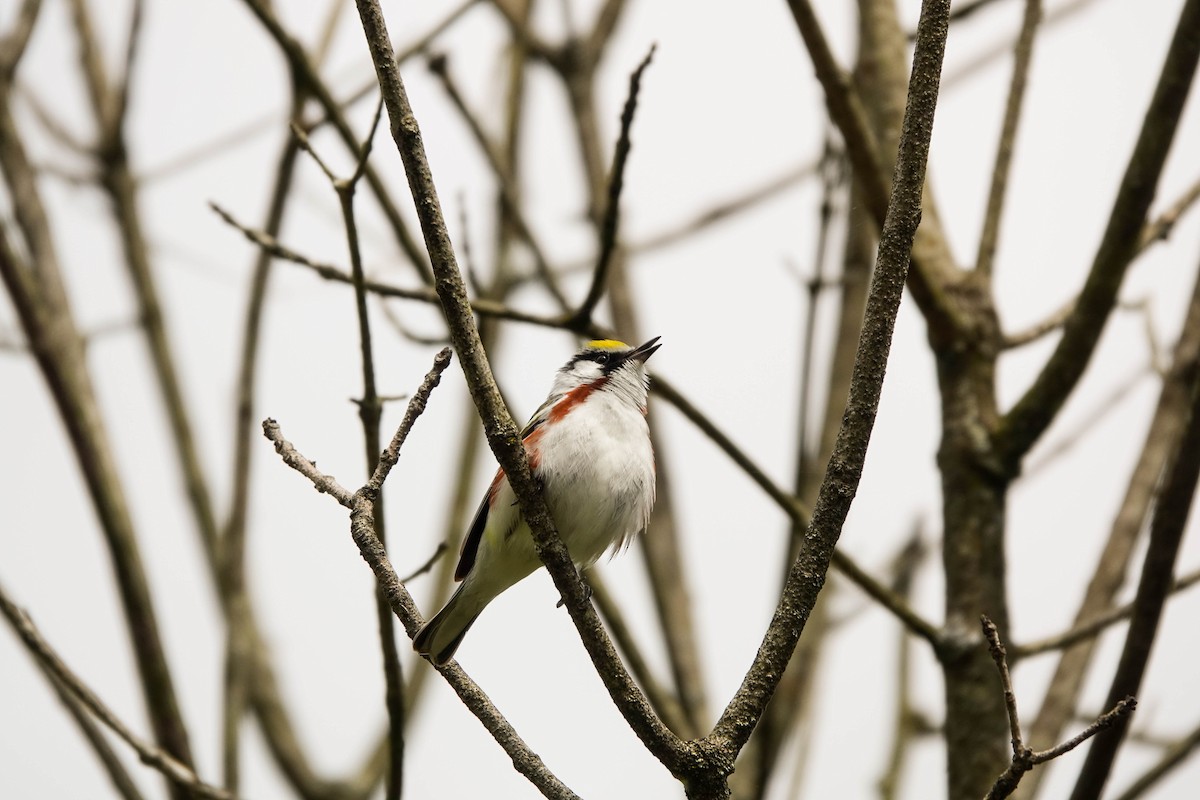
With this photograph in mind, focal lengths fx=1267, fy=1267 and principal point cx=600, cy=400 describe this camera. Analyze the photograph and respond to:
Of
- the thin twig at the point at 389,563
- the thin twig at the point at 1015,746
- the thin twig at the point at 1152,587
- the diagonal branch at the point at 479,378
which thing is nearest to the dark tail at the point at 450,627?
the thin twig at the point at 389,563

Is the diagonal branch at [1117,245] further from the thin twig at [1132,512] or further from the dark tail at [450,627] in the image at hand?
the dark tail at [450,627]

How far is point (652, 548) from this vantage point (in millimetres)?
6621

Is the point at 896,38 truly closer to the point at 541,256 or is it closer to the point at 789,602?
the point at 541,256

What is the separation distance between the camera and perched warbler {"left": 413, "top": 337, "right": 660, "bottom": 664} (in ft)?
16.6

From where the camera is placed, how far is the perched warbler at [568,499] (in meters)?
5.05

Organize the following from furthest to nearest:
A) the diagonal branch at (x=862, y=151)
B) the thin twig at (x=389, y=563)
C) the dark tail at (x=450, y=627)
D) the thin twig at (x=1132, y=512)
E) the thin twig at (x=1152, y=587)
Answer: the dark tail at (x=450, y=627) → the thin twig at (x=1132, y=512) → the diagonal branch at (x=862, y=151) → the thin twig at (x=1152, y=587) → the thin twig at (x=389, y=563)

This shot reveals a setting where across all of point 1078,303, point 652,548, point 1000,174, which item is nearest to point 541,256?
point 652,548

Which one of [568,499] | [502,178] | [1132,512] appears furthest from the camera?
[502,178]

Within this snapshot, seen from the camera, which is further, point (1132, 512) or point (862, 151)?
point (1132, 512)

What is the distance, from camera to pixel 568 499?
5.06 meters

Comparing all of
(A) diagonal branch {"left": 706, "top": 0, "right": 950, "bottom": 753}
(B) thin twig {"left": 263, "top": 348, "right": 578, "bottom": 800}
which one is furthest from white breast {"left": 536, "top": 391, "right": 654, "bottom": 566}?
(A) diagonal branch {"left": 706, "top": 0, "right": 950, "bottom": 753}

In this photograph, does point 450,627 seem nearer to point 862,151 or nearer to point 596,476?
point 596,476

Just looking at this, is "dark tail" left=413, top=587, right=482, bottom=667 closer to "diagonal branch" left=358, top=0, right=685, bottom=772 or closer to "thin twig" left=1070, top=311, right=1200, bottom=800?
"diagonal branch" left=358, top=0, right=685, bottom=772

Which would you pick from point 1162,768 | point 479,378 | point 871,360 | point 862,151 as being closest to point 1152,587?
point 1162,768
